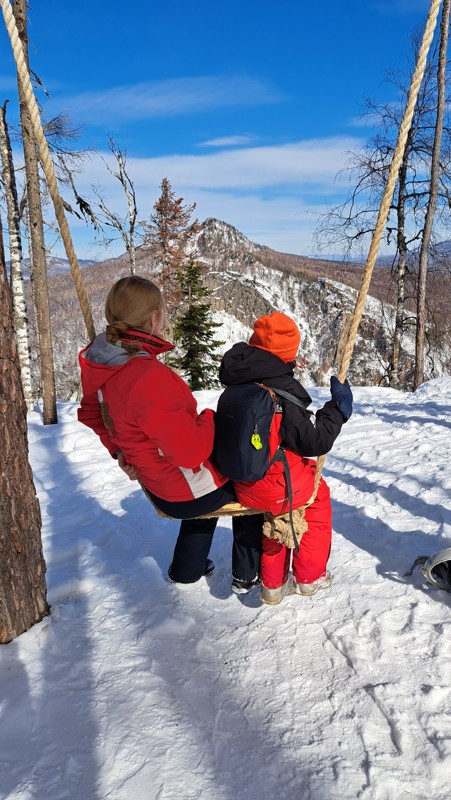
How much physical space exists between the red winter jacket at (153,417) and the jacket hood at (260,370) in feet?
0.87

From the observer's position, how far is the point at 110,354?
2.19 metres

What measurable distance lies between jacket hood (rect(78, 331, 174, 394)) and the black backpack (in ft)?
1.38

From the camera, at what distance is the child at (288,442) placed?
7.52 feet

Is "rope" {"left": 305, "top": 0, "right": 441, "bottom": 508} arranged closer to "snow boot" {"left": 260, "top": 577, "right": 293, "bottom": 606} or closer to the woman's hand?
"snow boot" {"left": 260, "top": 577, "right": 293, "bottom": 606}

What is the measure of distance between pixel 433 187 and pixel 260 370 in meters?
12.4

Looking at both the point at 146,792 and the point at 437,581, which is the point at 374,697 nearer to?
the point at 437,581

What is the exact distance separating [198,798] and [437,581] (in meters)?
1.70

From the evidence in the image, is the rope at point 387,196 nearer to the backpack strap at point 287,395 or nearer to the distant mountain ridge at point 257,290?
the backpack strap at point 287,395

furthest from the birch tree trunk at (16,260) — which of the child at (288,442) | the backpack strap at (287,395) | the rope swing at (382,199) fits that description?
the backpack strap at (287,395)

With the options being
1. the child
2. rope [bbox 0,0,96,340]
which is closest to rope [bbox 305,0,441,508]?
the child

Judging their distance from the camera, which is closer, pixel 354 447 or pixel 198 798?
pixel 198 798

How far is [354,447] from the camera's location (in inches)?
238

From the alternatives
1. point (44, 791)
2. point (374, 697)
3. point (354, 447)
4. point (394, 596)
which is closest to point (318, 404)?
point (354, 447)

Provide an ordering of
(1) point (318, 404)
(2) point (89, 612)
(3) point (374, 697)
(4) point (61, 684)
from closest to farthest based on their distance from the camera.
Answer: (3) point (374, 697), (4) point (61, 684), (2) point (89, 612), (1) point (318, 404)
